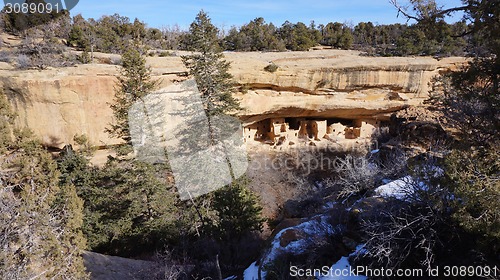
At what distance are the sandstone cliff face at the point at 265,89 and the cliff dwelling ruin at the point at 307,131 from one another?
0.62 metres

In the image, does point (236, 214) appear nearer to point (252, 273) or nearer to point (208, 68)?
point (252, 273)

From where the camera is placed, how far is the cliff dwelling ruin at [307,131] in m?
19.1

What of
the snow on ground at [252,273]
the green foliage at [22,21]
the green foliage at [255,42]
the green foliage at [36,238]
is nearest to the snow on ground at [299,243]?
the snow on ground at [252,273]

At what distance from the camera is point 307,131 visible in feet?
65.3

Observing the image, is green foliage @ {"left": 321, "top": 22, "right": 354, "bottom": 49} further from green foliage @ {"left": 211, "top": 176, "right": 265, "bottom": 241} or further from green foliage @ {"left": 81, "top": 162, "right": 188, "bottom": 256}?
green foliage @ {"left": 81, "top": 162, "right": 188, "bottom": 256}

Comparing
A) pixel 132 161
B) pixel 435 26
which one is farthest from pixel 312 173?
pixel 435 26

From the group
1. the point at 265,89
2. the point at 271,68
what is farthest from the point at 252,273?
the point at 265,89

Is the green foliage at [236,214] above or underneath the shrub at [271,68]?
underneath

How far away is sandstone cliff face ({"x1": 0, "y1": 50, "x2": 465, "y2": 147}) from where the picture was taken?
43.3 feet

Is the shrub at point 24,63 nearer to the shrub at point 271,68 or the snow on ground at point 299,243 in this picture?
the shrub at point 271,68

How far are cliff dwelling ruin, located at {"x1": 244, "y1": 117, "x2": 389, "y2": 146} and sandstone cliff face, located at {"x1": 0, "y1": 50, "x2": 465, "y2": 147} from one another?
0.62m

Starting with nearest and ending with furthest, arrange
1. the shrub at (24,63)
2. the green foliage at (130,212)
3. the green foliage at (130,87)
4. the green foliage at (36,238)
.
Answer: the green foliage at (36,238), the green foliage at (130,212), the green foliage at (130,87), the shrub at (24,63)

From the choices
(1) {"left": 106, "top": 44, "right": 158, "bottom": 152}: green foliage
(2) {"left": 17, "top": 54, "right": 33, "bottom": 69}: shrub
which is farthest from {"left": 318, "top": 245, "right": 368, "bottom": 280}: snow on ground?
(2) {"left": 17, "top": 54, "right": 33, "bottom": 69}: shrub

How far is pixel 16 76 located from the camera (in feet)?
42.1
